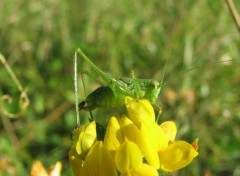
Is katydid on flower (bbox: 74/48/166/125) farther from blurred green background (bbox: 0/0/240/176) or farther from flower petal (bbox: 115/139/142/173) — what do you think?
blurred green background (bbox: 0/0/240/176)

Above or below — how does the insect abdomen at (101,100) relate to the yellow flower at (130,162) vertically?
above

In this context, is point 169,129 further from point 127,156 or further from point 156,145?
point 127,156

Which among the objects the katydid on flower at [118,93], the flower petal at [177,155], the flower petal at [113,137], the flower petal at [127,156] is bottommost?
the flower petal at [177,155]

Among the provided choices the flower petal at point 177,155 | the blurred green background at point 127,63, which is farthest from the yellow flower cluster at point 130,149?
the blurred green background at point 127,63

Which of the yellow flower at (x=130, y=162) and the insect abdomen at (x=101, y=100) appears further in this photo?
the insect abdomen at (x=101, y=100)

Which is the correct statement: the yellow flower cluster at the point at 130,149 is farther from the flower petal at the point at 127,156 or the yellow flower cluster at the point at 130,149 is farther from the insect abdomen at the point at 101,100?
the insect abdomen at the point at 101,100

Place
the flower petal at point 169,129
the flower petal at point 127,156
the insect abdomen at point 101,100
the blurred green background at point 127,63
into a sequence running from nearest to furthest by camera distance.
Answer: the flower petal at point 127,156
the flower petal at point 169,129
the insect abdomen at point 101,100
the blurred green background at point 127,63

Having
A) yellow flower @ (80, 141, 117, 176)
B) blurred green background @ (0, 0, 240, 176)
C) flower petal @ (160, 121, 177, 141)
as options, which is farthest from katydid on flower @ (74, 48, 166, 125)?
blurred green background @ (0, 0, 240, 176)

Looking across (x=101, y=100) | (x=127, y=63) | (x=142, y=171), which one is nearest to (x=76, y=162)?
(x=142, y=171)

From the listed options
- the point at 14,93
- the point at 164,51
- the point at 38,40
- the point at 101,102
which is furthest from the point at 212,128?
the point at 101,102
